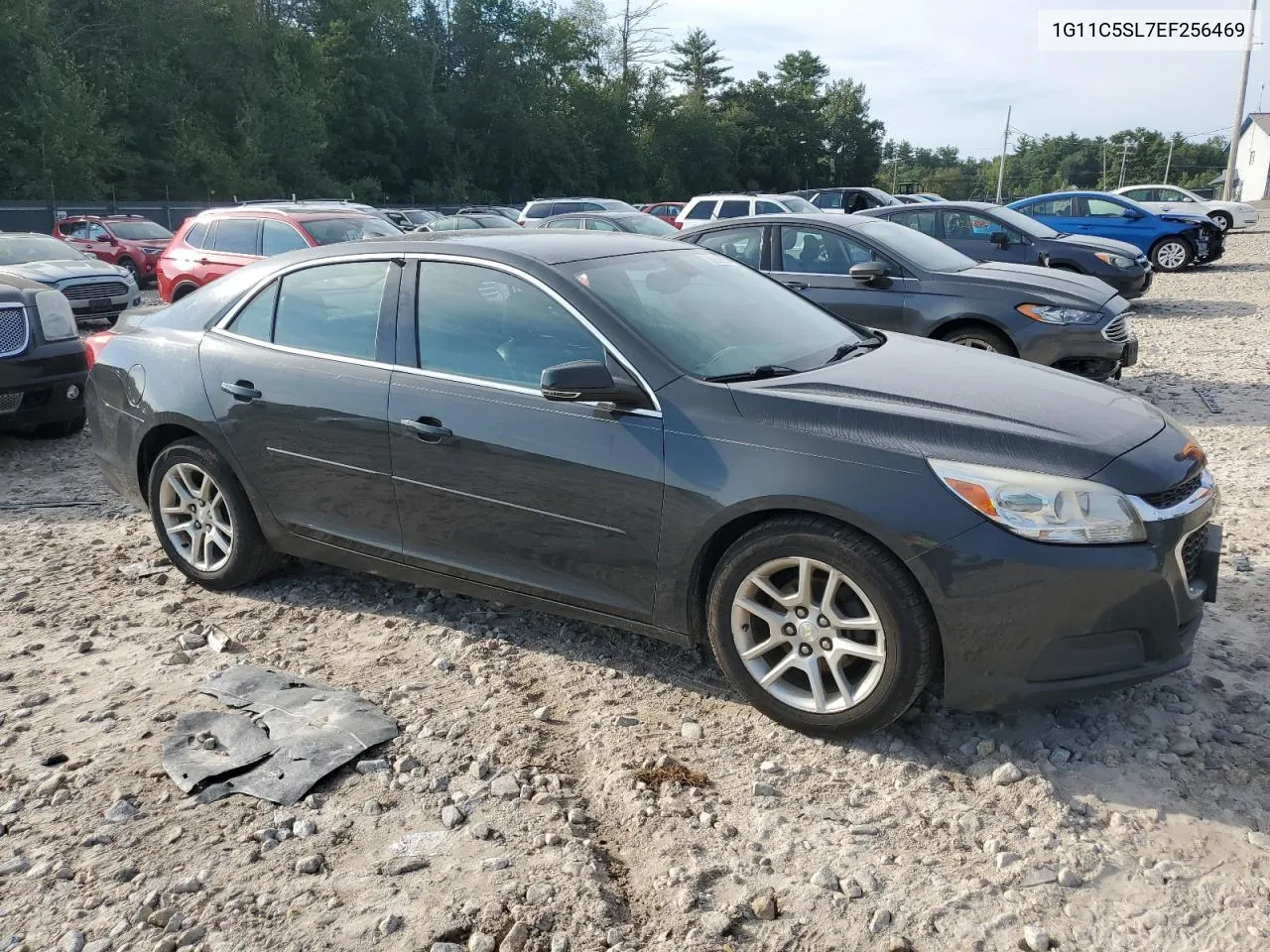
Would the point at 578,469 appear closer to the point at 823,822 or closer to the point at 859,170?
the point at 823,822

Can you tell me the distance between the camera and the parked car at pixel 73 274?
1407 cm

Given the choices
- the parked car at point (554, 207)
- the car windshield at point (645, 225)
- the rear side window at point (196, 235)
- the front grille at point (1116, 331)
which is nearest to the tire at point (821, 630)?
the front grille at point (1116, 331)

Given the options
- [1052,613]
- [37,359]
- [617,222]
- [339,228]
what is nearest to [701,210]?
[617,222]

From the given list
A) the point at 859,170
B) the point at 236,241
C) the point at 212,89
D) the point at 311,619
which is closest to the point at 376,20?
the point at 212,89

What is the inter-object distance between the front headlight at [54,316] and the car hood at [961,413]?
6052 millimetres

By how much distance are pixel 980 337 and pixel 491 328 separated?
5418 mm

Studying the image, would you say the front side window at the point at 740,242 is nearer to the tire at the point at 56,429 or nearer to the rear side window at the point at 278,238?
the tire at the point at 56,429

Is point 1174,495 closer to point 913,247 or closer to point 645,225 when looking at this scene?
point 913,247

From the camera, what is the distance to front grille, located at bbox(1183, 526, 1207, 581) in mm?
3301

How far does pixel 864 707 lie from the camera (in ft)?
10.9

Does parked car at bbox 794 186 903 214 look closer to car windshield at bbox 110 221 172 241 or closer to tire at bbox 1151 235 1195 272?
tire at bbox 1151 235 1195 272

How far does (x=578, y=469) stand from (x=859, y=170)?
80.2 metres

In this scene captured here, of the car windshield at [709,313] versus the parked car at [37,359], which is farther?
the parked car at [37,359]

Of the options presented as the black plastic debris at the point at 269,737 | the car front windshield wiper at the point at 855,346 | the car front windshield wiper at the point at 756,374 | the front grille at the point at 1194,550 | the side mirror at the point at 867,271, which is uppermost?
the side mirror at the point at 867,271
